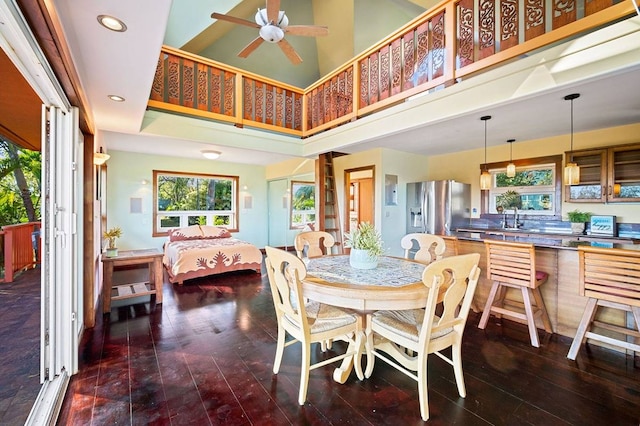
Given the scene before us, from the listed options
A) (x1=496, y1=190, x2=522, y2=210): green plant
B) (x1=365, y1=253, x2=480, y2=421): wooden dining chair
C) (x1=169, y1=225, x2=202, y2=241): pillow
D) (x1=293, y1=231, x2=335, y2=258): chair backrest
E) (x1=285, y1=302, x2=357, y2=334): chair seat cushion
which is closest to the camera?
(x1=365, y1=253, x2=480, y2=421): wooden dining chair

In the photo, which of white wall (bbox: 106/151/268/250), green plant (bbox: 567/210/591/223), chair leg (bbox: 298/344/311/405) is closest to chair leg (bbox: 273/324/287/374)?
chair leg (bbox: 298/344/311/405)

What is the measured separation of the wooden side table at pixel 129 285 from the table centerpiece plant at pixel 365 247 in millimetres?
2822

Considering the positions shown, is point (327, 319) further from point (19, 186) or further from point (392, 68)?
→ point (392, 68)

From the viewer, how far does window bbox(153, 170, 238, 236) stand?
635 centimetres

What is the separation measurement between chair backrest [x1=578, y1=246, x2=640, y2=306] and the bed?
14.9 ft

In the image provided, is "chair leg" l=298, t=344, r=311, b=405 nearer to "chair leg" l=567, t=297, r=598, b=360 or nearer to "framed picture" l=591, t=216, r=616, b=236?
"chair leg" l=567, t=297, r=598, b=360

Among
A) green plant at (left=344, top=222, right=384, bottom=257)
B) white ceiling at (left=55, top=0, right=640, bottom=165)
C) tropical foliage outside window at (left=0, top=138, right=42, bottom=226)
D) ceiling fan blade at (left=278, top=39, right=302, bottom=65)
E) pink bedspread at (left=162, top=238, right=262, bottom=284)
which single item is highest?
ceiling fan blade at (left=278, top=39, right=302, bottom=65)

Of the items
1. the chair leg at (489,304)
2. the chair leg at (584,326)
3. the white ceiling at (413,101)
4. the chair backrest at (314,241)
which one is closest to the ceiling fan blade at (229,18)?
the white ceiling at (413,101)

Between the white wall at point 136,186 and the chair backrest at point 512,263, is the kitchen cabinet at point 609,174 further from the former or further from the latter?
the white wall at point 136,186

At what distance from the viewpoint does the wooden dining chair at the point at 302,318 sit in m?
1.81

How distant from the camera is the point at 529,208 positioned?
498 centimetres

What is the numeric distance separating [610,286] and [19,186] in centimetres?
468

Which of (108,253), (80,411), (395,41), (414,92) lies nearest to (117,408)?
(80,411)

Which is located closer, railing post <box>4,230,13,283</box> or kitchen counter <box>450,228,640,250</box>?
railing post <box>4,230,13,283</box>
